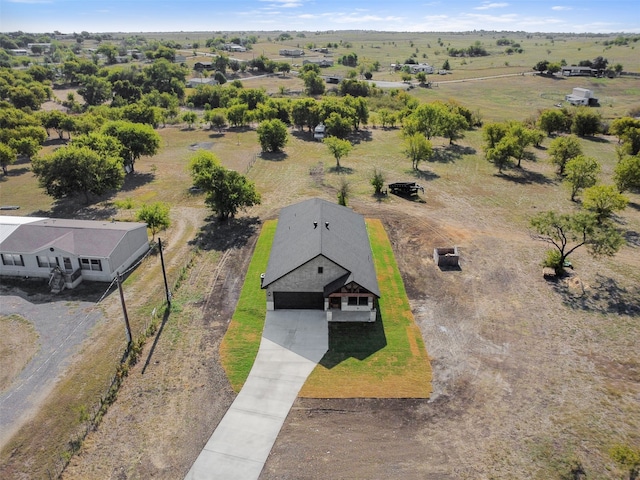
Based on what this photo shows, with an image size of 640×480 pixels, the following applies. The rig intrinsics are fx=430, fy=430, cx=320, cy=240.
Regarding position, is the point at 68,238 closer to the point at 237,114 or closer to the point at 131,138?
the point at 131,138

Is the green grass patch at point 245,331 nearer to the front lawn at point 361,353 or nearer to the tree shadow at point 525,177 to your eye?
the front lawn at point 361,353

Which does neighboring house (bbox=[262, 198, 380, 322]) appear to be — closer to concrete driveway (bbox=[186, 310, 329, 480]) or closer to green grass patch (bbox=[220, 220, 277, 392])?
concrete driveway (bbox=[186, 310, 329, 480])

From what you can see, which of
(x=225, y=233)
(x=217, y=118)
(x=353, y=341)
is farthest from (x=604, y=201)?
(x=217, y=118)

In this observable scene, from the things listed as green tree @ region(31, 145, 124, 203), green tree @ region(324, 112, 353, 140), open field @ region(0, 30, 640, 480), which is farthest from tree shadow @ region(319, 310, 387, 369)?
green tree @ region(324, 112, 353, 140)

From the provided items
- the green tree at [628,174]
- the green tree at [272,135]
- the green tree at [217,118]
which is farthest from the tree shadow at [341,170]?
the green tree at [217,118]

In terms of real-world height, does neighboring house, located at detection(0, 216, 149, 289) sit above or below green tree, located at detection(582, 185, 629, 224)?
below

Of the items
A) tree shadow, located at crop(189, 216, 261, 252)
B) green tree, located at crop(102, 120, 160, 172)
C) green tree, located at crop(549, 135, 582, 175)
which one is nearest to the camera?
tree shadow, located at crop(189, 216, 261, 252)
